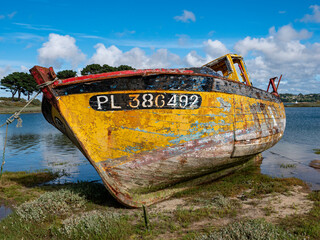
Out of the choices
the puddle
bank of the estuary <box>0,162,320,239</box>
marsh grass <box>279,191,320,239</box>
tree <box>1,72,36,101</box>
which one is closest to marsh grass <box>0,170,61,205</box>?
bank of the estuary <box>0,162,320,239</box>

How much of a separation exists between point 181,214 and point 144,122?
200 cm

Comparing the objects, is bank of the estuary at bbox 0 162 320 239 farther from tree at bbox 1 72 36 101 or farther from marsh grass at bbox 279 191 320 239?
tree at bbox 1 72 36 101

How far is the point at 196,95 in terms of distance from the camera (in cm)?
539

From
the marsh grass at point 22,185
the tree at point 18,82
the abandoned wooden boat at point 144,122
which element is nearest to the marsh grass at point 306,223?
the abandoned wooden boat at point 144,122

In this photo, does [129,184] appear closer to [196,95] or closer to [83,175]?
[196,95]

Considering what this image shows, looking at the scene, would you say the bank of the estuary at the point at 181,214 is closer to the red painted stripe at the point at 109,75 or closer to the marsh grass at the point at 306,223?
the marsh grass at the point at 306,223

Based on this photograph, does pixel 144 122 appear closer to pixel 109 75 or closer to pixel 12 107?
pixel 109 75

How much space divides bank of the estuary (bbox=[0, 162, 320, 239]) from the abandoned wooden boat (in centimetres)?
66

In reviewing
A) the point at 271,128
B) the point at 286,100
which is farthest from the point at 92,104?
the point at 286,100

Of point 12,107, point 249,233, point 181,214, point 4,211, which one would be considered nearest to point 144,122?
point 181,214

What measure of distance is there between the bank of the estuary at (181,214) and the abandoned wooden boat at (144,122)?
0.66 meters

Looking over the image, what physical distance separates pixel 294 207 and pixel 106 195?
14.4 ft

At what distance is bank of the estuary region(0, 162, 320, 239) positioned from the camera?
4.07 meters

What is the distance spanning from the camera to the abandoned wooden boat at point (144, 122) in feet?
16.0
